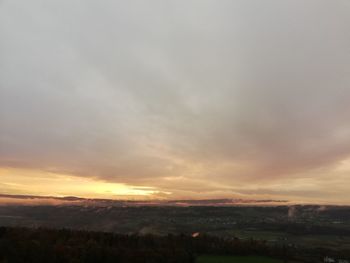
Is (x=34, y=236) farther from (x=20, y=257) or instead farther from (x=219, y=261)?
(x=219, y=261)

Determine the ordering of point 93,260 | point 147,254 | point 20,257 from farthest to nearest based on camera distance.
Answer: point 147,254, point 93,260, point 20,257

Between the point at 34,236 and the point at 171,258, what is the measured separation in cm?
7311

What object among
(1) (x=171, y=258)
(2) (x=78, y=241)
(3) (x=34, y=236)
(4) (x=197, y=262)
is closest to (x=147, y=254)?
(1) (x=171, y=258)

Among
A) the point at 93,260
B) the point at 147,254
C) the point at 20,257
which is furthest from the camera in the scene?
the point at 147,254

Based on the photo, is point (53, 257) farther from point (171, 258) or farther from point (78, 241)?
point (171, 258)

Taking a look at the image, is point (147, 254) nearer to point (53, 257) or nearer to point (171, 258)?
point (171, 258)

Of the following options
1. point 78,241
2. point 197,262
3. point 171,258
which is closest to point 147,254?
point 171,258

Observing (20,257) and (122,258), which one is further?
(122,258)

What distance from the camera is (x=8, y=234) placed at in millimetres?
188125

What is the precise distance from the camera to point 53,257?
156 meters

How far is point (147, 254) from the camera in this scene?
187 m

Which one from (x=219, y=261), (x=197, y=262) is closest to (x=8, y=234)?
(x=197, y=262)

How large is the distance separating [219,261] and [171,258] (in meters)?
26.6

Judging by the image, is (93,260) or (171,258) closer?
(93,260)
